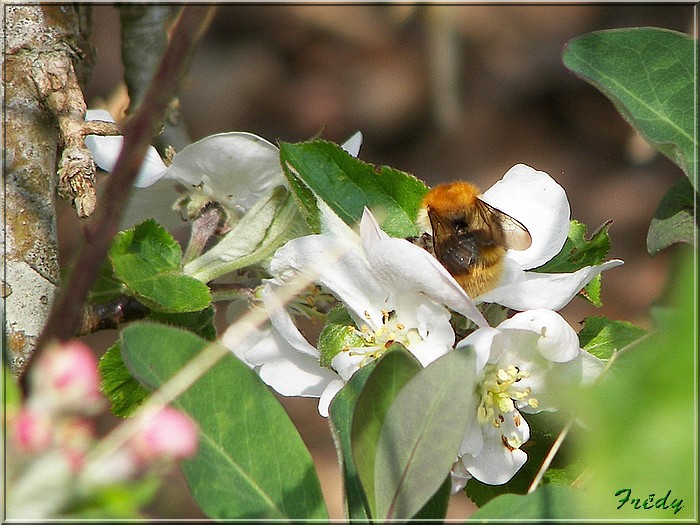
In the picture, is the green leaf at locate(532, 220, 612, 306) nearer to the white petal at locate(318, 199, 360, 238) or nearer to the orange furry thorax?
the orange furry thorax

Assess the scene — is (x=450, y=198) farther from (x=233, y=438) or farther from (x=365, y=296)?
(x=233, y=438)

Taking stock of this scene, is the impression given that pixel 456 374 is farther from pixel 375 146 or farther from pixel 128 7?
pixel 375 146


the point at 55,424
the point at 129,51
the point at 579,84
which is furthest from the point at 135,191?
the point at 579,84

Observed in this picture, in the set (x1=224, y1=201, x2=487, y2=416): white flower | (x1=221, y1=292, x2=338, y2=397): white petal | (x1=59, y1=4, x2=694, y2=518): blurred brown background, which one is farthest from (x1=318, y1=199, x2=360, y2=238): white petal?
(x1=59, y1=4, x2=694, y2=518): blurred brown background

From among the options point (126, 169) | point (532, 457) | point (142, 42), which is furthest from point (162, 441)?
point (142, 42)

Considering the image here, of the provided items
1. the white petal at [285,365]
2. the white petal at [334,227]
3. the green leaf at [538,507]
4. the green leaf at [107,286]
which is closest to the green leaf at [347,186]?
the white petal at [334,227]
